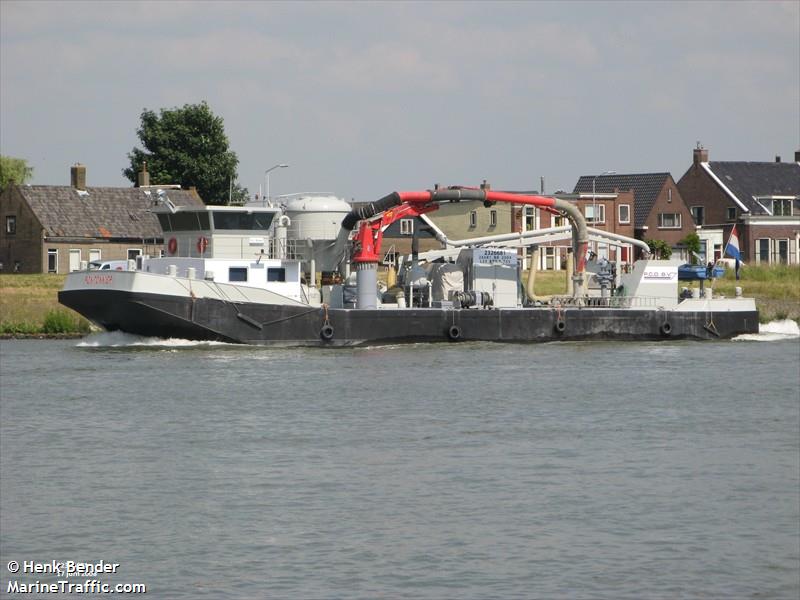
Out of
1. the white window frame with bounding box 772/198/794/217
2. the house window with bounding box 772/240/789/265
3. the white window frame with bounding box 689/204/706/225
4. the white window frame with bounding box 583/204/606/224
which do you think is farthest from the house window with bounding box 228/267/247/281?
the white window frame with bounding box 772/198/794/217

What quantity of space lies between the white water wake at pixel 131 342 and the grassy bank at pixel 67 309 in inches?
300

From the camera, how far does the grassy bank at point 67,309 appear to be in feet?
174

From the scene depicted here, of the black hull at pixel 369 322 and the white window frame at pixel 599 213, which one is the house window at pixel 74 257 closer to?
the white window frame at pixel 599 213

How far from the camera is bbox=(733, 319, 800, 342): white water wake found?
5266 centimetres

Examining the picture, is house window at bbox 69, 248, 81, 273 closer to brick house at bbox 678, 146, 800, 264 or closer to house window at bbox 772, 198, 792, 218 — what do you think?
brick house at bbox 678, 146, 800, 264

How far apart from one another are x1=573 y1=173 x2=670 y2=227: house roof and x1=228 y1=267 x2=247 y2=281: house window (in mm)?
47754

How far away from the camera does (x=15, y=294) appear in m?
59.8

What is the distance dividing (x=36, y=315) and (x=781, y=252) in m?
53.1

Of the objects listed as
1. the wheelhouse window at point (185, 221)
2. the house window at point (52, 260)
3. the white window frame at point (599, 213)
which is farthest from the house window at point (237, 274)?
the white window frame at point (599, 213)

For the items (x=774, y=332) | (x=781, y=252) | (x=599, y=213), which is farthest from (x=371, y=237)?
(x=781, y=252)

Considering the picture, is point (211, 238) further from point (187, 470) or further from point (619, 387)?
point (187, 470)

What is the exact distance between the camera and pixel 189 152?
10006cm

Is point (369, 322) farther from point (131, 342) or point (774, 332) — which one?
point (774, 332)

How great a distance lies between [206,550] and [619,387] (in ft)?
66.8
